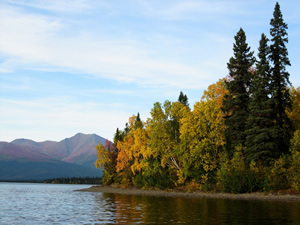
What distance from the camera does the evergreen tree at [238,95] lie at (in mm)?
64369

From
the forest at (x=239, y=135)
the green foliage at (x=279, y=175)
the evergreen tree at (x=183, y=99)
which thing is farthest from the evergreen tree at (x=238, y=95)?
the evergreen tree at (x=183, y=99)

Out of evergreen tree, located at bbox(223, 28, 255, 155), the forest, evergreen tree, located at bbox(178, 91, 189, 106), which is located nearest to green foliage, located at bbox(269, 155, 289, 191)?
the forest

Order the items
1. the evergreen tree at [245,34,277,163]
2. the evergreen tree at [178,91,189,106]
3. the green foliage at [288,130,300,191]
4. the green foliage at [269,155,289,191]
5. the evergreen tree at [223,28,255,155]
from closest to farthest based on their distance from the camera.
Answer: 1. the green foliage at [288,130,300,191]
2. the green foliage at [269,155,289,191]
3. the evergreen tree at [245,34,277,163]
4. the evergreen tree at [223,28,255,155]
5. the evergreen tree at [178,91,189,106]

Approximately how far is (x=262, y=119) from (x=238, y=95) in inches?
363

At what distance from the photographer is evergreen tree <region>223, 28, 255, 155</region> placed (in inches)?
2534

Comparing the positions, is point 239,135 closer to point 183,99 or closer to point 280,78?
point 280,78

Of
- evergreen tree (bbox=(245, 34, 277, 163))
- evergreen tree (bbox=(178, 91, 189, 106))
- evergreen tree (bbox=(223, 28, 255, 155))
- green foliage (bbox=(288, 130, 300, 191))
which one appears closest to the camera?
green foliage (bbox=(288, 130, 300, 191))

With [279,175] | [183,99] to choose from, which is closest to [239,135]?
[279,175]

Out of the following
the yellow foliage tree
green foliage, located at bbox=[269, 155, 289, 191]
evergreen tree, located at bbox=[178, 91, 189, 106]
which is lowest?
green foliage, located at bbox=[269, 155, 289, 191]

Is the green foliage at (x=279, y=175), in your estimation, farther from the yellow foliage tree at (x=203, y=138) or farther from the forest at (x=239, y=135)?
the yellow foliage tree at (x=203, y=138)

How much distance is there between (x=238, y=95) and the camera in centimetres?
6588

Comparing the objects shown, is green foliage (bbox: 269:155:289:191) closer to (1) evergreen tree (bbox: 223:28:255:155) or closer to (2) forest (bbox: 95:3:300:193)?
(2) forest (bbox: 95:3:300:193)

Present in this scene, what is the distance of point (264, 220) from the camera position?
26266 mm

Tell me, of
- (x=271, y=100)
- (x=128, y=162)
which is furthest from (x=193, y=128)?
(x=128, y=162)
